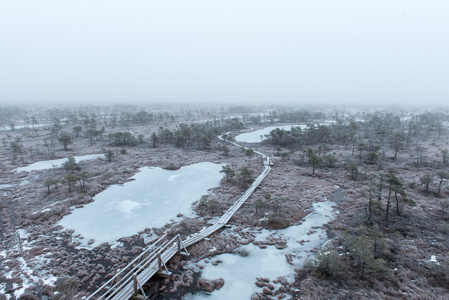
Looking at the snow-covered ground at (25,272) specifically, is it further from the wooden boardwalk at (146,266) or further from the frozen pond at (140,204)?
the wooden boardwalk at (146,266)

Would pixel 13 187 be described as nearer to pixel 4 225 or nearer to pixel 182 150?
pixel 4 225

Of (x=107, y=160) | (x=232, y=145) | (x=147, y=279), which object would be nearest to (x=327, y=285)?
(x=147, y=279)

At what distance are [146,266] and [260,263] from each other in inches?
326

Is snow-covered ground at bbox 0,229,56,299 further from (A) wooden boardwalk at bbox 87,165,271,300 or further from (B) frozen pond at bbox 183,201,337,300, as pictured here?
(B) frozen pond at bbox 183,201,337,300

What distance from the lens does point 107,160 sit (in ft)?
150

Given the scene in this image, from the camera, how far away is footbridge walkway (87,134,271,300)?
45.0 ft

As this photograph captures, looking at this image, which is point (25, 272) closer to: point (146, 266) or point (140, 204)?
point (146, 266)

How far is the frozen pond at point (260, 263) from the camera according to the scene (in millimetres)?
15149

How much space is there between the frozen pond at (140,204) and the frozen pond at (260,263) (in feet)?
28.2

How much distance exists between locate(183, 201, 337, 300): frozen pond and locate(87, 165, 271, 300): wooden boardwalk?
248 centimetres

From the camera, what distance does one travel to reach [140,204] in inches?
1095

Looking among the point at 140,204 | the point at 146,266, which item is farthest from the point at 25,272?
the point at 140,204

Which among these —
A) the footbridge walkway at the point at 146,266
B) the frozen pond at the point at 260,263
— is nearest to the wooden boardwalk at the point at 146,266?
the footbridge walkway at the point at 146,266

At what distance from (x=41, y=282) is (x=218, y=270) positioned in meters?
11.7
